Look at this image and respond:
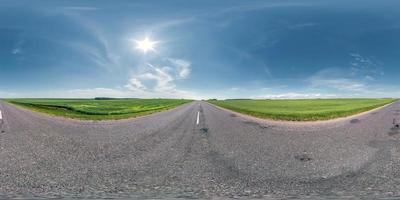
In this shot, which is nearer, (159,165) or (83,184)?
(83,184)

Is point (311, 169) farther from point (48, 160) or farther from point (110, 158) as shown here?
point (48, 160)

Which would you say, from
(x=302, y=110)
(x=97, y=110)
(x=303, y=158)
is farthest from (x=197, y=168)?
(x=97, y=110)

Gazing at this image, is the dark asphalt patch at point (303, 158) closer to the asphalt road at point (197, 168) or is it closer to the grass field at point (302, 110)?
the asphalt road at point (197, 168)

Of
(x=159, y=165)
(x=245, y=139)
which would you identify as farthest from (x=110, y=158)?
(x=245, y=139)

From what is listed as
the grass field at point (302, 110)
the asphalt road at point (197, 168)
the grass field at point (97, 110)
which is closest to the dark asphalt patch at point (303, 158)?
the asphalt road at point (197, 168)

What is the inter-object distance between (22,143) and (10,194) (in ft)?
25.0

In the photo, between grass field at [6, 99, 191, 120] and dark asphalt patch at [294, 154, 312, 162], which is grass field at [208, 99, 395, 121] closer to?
grass field at [6, 99, 191, 120]

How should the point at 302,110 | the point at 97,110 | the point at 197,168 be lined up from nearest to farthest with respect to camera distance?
1. the point at 197,168
2. the point at 302,110
3. the point at 97,110

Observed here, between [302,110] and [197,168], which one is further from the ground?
[302,110]

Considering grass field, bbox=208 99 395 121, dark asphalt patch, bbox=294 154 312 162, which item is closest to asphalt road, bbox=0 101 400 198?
dark asphalt patch, bbox=294 154 312 162

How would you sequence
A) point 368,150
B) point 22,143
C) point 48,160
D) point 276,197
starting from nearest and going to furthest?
point 276,197
point 48,160
point 368,150
point 22,143

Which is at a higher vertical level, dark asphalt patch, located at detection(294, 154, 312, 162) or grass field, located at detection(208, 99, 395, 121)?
grass field, located at detection(208, 99, 395, 121)

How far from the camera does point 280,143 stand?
13.5 metres

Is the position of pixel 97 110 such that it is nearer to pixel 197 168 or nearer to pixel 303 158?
pixel 303 158
